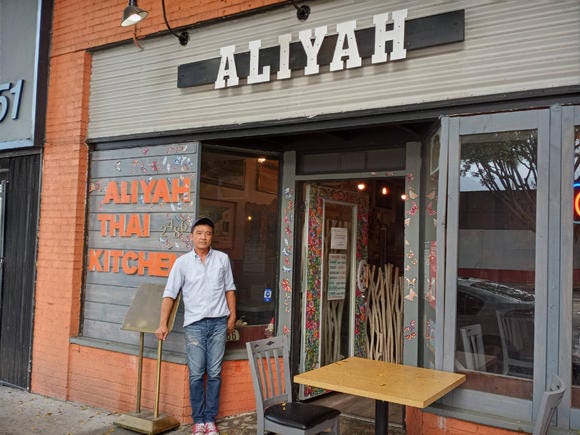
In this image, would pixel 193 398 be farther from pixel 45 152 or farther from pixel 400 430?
pixel 45 152

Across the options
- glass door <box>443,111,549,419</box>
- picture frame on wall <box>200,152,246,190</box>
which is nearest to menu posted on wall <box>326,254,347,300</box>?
picture frame on wall <box>200,152,246,190</box>

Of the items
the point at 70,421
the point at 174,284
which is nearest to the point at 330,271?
the point at 174,284

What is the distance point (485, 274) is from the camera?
3.88 m

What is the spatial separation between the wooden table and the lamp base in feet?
6.54

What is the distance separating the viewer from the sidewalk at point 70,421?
499cm

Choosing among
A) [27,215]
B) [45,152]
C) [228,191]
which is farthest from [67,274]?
[228,191]

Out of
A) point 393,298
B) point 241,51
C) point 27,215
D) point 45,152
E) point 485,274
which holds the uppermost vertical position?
point 241,51

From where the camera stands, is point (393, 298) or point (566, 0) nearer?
point (566, 0)

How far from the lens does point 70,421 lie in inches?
209

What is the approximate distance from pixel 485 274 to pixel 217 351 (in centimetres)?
250

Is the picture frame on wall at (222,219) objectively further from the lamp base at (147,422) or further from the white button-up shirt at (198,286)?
the lamp base at (147,422)

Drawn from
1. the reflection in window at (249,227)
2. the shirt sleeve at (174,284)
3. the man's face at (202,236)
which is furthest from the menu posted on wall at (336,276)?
the shirt sleeve at (174,284)

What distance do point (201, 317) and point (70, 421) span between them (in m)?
1.84

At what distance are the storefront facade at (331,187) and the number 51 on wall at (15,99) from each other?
46 centimetres
